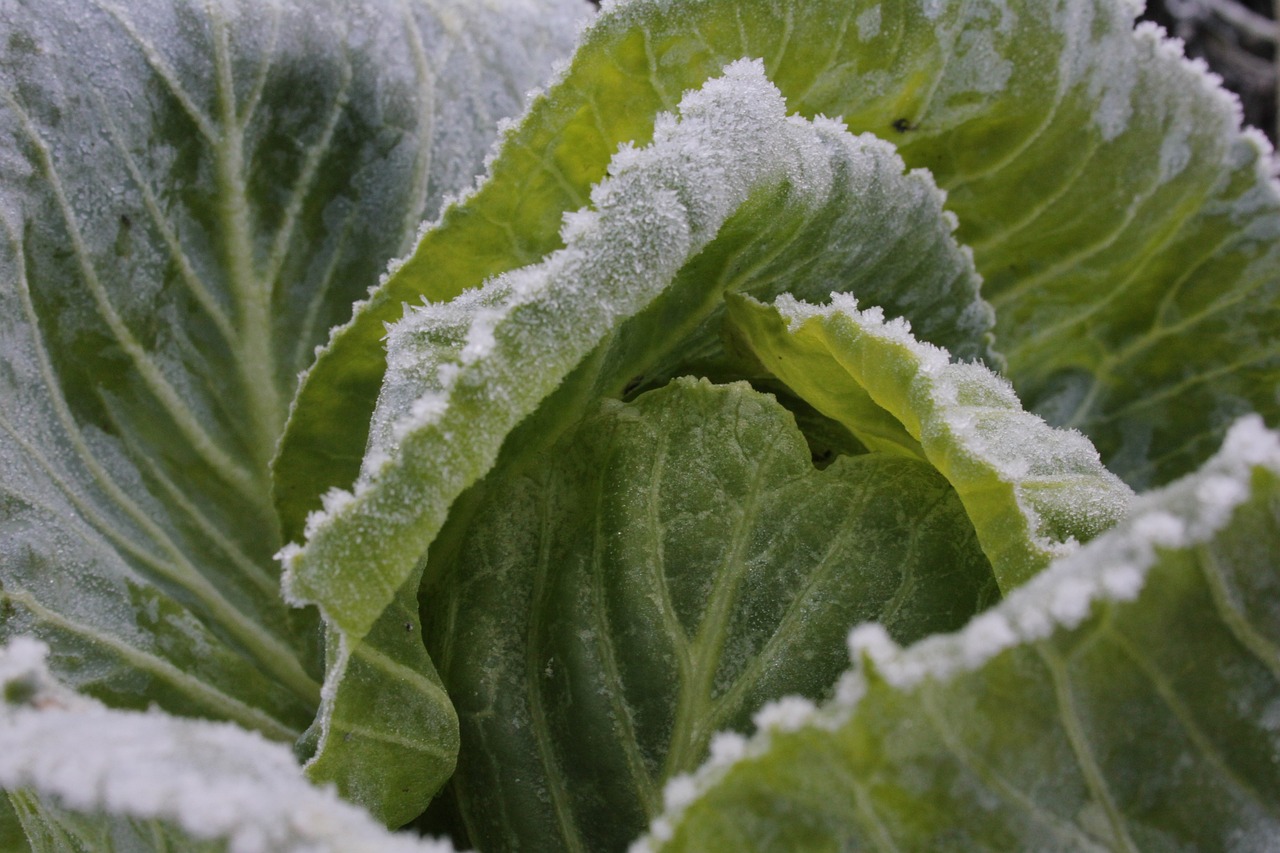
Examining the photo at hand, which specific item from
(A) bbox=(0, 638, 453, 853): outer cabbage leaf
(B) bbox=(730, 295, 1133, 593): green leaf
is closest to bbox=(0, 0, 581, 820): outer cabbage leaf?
(A) bbox=(0, 638, 453, 853): outer cabbage leaf

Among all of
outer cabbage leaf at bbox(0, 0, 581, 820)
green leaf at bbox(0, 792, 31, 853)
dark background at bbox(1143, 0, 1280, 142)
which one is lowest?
green leaf at bbox(0, 792, 31, 853)

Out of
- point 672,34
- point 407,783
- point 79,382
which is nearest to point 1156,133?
point 672,34

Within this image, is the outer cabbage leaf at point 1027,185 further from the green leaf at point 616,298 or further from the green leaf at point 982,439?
the green leaf at point 982,439

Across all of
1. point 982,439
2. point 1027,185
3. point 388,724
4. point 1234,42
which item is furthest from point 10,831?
point 1234,42

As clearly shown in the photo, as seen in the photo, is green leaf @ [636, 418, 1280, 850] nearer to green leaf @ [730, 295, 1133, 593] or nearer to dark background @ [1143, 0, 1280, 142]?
green leaf @ [730, 295, 1133, 593]

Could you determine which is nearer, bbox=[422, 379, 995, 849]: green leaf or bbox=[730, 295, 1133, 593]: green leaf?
bbox=[730, 295, 1133, 593]: green leaf
